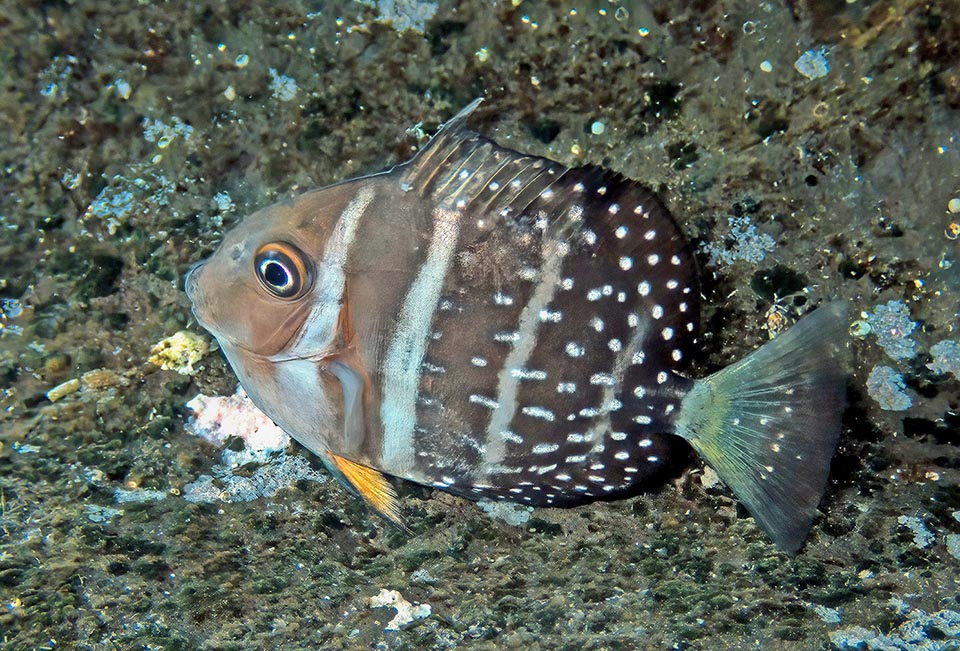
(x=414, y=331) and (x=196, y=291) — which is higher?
(x=196, y=291)

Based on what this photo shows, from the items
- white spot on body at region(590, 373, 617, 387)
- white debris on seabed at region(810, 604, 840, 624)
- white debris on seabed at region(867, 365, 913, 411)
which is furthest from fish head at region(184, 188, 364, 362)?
white debris on seabed at region(810, 604, 840, 624)

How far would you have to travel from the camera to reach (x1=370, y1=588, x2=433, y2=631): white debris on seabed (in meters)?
2.59

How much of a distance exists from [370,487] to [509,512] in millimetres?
703

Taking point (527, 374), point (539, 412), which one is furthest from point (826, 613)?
point (527, 374)

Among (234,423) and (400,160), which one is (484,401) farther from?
(234,423)

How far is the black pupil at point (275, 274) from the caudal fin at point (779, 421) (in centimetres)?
135

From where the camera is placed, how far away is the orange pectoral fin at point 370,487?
6.88 ft

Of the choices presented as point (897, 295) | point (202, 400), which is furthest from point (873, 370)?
point (202, 400)

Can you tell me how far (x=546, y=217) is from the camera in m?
1.88

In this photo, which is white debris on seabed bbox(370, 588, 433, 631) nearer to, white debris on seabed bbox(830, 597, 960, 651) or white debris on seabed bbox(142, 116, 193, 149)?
white debris on seabed bbox(830, 597, 960, 651)

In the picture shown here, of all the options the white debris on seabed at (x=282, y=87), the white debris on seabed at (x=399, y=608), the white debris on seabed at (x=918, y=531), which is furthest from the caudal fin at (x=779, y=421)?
the white debris on seabed at (x=282, y=87)

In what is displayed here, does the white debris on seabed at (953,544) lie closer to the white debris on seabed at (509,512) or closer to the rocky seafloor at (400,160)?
the rocky seafloor at (400,160)

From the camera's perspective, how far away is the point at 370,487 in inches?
83.1

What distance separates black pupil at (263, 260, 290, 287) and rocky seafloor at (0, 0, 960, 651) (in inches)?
26.6
